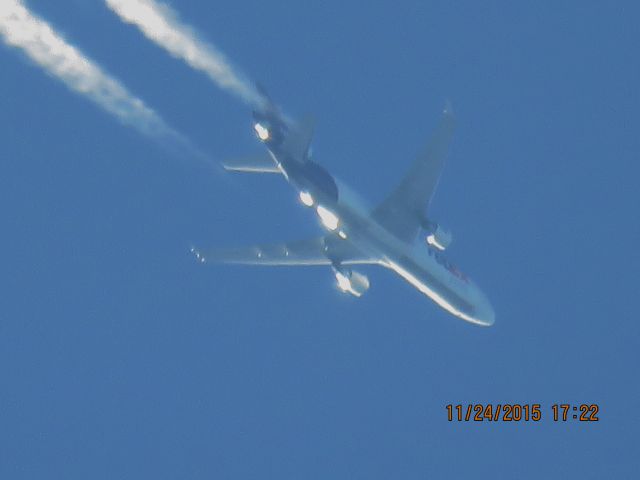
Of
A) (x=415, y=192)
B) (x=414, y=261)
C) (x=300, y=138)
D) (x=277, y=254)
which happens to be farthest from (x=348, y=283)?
(x=300, y=138)

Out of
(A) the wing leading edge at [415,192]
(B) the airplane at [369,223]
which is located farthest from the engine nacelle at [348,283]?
(A) the wing leading edge at [415,192]

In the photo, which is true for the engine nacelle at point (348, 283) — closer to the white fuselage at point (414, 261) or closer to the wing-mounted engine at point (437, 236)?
the white fuselage at point (414, 261)

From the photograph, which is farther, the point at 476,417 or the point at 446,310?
the point at 476,417

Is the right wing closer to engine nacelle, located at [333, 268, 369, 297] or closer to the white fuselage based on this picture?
engine nacelle, located at [333, 268, 369, 297]

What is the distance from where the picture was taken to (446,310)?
7112 cm

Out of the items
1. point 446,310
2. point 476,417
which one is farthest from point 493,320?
point 476,417

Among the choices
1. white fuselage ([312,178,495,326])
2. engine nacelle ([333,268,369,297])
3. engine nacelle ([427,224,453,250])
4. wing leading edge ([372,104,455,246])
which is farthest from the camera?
engine nacelle ([333,268,369,297])

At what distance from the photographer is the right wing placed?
72875 mm

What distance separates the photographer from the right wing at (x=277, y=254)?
7288 cm

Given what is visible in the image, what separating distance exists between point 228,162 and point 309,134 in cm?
473

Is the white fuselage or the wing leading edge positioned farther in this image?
the white fuselage

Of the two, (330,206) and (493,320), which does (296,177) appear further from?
(493,320)

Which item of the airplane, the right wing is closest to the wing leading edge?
the airplane

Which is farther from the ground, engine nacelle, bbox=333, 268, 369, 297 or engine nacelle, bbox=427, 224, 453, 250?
engine nacelle, bbox=427, 224, 453, 250
